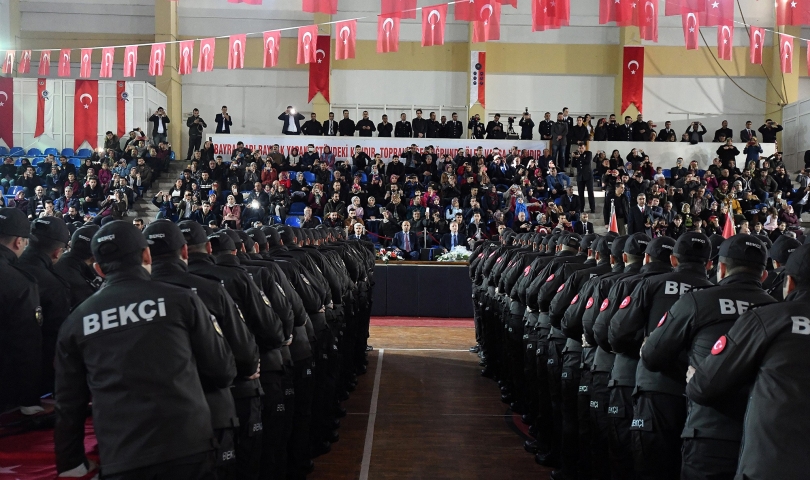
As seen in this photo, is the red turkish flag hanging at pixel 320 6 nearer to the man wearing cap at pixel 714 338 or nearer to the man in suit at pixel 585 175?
the man in suit at pixel 585 175

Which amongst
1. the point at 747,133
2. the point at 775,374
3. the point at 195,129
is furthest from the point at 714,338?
the point at 747,133

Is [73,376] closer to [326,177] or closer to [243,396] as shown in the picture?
[243,396]

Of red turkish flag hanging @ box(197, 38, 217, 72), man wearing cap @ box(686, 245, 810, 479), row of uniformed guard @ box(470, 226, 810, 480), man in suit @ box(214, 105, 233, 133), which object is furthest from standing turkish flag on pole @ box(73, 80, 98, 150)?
man wearing cap @ box(686, 245, 810, 479)

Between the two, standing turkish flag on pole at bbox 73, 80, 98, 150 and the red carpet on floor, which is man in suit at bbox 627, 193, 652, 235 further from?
standing turkish flag on pole at bbox 73, 80, 98, 150

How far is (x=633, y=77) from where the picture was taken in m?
29.6

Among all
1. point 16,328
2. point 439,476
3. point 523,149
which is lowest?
point 439,476

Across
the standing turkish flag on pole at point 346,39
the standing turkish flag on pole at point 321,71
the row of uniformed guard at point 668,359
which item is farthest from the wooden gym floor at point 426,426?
the standing turkish flag on pole at point 321,71

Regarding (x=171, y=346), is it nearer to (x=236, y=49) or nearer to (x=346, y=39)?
(x=346, y=39)

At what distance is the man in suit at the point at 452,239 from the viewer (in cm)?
1928

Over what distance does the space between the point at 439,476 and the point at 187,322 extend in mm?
4142

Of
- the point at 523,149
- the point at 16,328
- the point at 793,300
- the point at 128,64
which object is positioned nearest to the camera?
the point at 793,300

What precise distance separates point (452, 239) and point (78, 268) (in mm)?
13879

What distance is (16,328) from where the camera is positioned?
5.18 metres

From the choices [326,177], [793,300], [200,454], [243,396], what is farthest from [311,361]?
[326,177]
